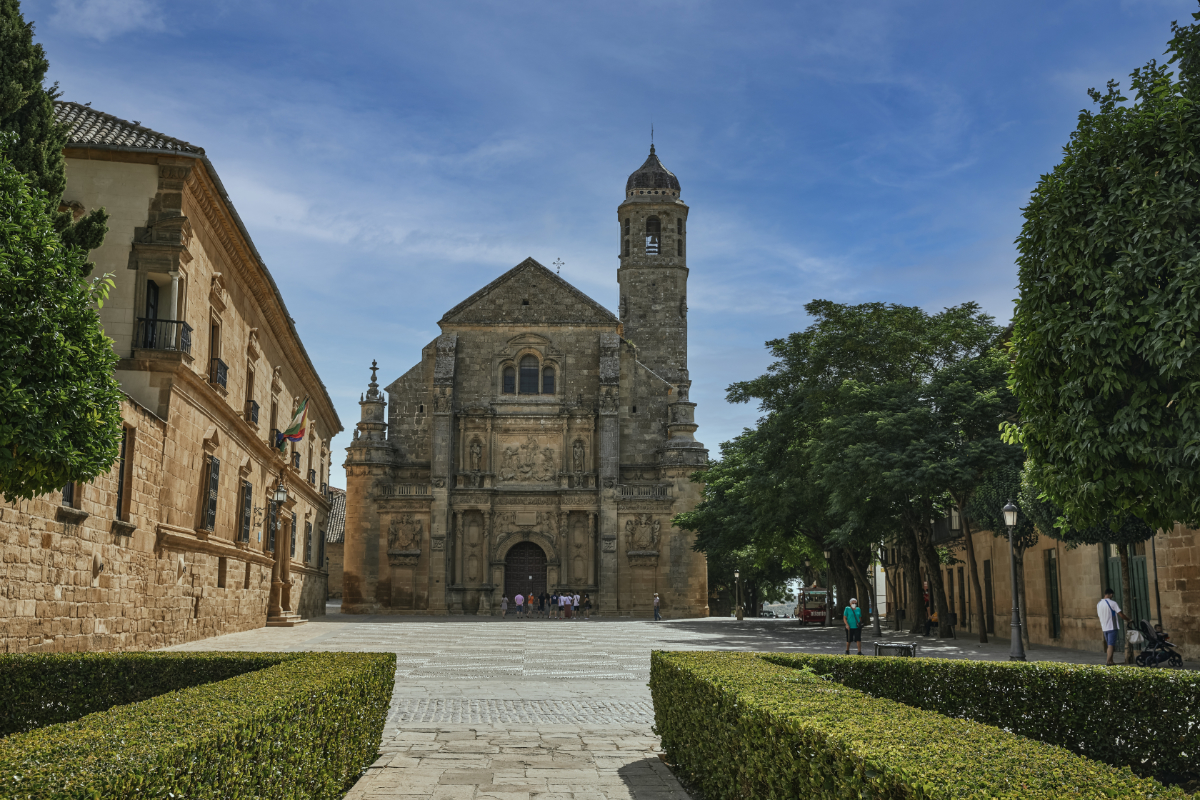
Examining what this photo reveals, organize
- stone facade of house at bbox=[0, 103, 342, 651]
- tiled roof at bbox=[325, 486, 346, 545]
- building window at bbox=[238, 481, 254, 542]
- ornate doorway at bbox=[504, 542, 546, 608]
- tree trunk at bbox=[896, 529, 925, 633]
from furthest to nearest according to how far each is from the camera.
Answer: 1. tiled roof at bbox=[325, 486, 346, 545]
2. ornate doorway at bbox=[504, 542, 546, 608]
3. tree trunk at bbox=[896, 529, 925, 633]
4. building window at bbox=[238, 481, 254, 542]
5. stone facade of house at bbox=[0, 103, 342, 651]

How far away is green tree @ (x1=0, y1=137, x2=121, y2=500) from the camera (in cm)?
864

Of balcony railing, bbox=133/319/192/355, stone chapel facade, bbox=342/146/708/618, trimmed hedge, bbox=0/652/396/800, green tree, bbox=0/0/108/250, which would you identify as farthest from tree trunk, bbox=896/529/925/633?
trimmed hedge, bbox=0/652/396/800

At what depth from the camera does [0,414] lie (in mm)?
8516

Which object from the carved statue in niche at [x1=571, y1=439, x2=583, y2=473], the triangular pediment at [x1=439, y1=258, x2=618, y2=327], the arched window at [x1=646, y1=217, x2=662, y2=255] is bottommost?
the carved statue in niche at [x1=571, y1=439, x2=583, y2=473]

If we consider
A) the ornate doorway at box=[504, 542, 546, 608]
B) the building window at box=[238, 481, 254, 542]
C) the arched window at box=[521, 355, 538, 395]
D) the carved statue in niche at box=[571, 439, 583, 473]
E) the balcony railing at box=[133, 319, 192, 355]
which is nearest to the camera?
the balcony railing at box=[133, 319, 192, 355]

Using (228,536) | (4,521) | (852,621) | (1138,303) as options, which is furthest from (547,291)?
(1138,303)

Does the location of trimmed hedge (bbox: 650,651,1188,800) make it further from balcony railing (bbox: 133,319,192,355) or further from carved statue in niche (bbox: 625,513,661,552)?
→ carved statue in niche (bbox: 625,513,661,552)

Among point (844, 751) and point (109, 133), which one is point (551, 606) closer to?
point (109, 133)

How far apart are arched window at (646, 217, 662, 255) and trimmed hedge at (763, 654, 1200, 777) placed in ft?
178

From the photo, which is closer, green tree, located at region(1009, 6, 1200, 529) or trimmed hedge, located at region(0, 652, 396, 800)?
trimmed hedge, located at region(0, 652, 396, 800)

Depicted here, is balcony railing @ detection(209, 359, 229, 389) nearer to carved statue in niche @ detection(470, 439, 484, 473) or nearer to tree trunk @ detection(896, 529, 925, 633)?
tree trunk @ detection(896, 529, 925, 633)

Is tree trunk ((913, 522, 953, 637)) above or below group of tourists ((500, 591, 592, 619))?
above

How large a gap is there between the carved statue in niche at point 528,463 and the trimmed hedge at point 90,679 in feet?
132

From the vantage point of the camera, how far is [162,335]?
20484 mm
